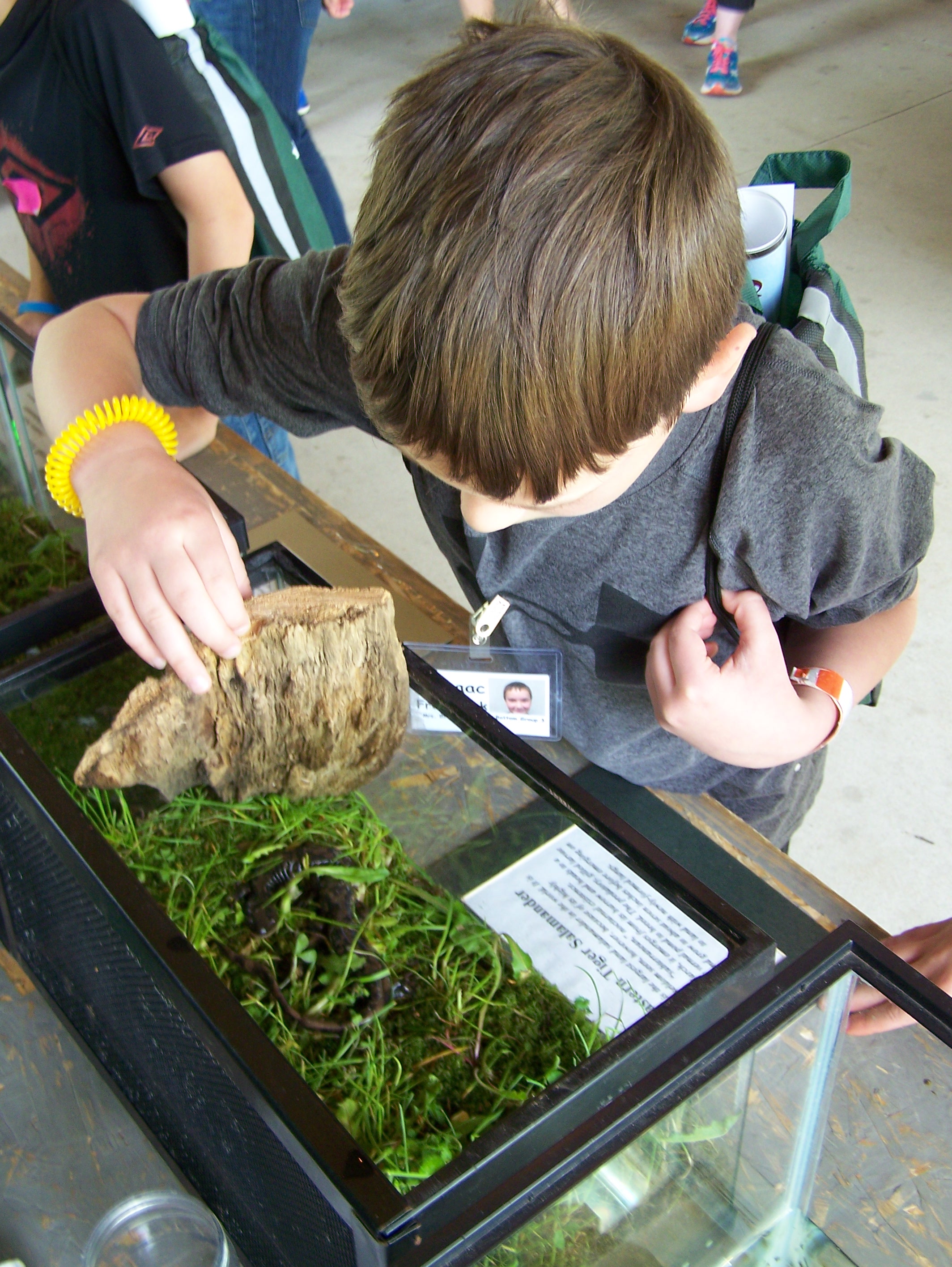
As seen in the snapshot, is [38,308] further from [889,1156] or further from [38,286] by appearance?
[889,1156]

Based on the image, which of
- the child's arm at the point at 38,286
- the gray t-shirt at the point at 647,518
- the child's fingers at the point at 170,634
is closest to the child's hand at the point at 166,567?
the child's fingers at the point at 170,634

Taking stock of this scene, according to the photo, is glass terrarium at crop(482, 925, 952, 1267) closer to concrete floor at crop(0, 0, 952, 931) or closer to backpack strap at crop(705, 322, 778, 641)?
backpack strap at crop(705, 322, 778, 641)

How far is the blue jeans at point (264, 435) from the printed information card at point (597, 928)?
951mm

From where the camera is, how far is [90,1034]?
81 centimetres

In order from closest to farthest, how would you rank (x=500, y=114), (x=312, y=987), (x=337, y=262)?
(x=500, y=114)
(x=312, y=987)
(x=337, y=262)

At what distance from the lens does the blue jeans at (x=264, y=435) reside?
1.58 meters

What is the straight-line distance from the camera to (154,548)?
2.46ft

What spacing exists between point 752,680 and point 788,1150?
336mm

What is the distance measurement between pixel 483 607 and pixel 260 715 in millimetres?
265

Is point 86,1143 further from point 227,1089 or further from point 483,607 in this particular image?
point 483,607

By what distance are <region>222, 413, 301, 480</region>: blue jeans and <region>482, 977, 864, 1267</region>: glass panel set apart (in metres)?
1.16

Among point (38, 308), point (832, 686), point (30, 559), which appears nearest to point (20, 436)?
→ point (30, 559)

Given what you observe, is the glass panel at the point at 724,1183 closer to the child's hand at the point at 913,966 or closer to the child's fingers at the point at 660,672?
the child's hand at the point at 913,966

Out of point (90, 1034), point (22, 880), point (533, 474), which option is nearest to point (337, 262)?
point (533, 474)
